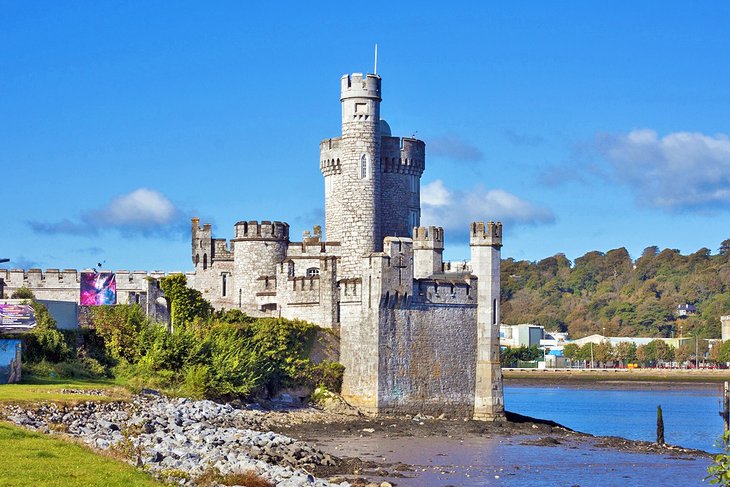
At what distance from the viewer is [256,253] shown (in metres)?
56.5

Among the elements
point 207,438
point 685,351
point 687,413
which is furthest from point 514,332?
point 207,438

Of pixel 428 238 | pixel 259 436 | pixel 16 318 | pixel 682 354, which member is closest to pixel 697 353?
pixel 682 354

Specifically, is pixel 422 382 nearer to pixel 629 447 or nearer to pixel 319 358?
pixel 319 358

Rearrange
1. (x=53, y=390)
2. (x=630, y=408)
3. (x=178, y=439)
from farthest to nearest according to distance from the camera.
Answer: (x=630, y=408) < (x=53, y=390) < (x=178, y=439)

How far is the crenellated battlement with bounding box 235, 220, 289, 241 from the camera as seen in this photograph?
185 feet

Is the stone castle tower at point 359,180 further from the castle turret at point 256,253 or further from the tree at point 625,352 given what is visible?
the tree at point 625,352

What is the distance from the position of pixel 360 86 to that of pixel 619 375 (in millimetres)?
93472

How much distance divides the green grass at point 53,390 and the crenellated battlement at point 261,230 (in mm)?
12763

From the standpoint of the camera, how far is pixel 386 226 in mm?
56562

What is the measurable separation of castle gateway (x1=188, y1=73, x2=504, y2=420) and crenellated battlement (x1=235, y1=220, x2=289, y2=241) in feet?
0.14

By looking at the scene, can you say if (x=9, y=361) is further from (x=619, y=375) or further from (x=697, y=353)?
(x=697, y=353)

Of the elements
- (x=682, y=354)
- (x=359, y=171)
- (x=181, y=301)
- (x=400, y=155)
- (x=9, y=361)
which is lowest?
(x=682, y=354)

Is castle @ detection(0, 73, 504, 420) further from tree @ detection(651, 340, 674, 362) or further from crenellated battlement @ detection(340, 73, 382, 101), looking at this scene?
tree @ detection(651, 340, 674, 362)

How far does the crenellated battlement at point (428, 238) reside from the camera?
5553 centimetres
